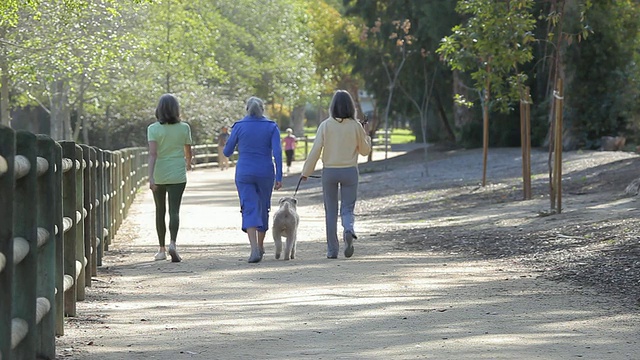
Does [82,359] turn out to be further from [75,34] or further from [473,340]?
[75,34]

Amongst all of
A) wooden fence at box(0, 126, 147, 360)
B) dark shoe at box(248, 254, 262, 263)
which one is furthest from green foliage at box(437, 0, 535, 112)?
wooden fence at box(0, 126, 147, 360)

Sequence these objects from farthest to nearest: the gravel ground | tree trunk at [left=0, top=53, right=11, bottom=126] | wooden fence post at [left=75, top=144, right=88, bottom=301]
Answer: tree trunk at [left=0, top=53, right=11, bottom=126]
the gravel ground
wooden fence post at [left=75, top=144, right=88, bottom=301]

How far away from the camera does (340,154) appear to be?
13.8 meters

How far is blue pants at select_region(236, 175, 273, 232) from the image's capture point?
13.7 m

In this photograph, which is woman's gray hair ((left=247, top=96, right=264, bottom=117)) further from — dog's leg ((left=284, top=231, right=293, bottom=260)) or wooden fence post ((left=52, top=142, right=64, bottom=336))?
wooden fence post ((left=52, top=142, right=64, bottom=336))

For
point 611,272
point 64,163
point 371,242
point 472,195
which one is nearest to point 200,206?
point 472,195

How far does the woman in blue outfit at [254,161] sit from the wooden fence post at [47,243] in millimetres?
6303

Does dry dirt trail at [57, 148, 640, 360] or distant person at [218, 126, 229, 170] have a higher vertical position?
distant person at [218, 126, 229, 170]

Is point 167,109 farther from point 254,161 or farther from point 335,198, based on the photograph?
point 335,198

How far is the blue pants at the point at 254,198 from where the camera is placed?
13.7 m

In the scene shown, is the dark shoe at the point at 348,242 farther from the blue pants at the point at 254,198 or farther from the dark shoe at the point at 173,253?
the dark shoe at the point at 173,253

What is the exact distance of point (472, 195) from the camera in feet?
82.3

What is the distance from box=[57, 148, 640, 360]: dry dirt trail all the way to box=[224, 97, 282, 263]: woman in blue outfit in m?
0.43

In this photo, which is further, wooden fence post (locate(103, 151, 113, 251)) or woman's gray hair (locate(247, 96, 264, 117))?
wooden fence post (locate(103, 151, 113, 251))
